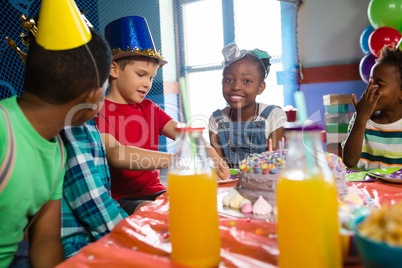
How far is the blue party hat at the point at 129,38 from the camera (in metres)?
1.46

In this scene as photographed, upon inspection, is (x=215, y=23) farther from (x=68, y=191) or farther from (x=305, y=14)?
(x=68, y=191)

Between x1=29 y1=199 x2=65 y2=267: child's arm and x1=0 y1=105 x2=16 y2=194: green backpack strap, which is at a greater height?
x1=0 y1=105 x2=16 y2=194: green backpack strap

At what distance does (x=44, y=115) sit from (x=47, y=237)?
0.33 metres

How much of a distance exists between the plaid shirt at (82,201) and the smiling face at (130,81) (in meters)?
0.57

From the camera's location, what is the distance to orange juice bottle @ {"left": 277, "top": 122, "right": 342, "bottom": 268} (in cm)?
40

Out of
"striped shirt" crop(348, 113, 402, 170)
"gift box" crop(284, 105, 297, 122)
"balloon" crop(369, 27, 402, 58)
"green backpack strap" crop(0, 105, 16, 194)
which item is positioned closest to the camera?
"green backpack strap" crop(0, 105, 16, 194)

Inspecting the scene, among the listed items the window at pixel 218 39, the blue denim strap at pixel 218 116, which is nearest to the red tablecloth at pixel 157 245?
the blue denim strap at pixel 218 116

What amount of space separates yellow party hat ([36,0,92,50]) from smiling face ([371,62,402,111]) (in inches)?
55.5

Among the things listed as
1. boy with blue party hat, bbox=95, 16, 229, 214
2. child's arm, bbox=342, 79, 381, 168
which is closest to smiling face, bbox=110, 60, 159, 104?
boy with blue party hat, bbox=95, 16, 229, 214

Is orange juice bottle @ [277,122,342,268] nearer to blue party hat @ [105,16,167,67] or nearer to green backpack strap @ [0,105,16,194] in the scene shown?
green backpack strap @ [0,105,16,194]

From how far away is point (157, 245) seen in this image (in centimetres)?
58

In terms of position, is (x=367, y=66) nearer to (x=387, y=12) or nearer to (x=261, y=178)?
(x=387, y=12)

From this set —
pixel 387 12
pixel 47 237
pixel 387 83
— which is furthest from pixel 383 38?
pixel 47 237

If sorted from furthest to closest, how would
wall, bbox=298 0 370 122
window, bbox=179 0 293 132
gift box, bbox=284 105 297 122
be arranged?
window, bbox=179 0 293 132, wall, bbox=298 0 370 122, gift box, bbox=284 105 297 122
